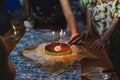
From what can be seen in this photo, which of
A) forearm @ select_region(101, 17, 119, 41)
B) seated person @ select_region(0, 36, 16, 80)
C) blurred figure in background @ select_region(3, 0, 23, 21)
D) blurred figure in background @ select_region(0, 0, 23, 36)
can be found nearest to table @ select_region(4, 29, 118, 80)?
forearm @ select_region(101, 17, 119, 41)

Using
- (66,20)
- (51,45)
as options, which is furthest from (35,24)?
(51,45)

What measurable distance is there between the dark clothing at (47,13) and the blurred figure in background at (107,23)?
0.27 metres

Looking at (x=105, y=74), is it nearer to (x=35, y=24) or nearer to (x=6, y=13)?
(x=35, y=24)

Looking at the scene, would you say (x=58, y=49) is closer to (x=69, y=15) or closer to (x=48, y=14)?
(x=69, y=15)

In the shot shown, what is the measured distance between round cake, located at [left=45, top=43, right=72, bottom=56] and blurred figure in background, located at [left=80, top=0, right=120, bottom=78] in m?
0.44

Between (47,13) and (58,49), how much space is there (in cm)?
74

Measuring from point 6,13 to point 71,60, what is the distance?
2097mm

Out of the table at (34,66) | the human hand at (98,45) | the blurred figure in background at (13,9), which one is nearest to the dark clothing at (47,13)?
the table at (34,66)

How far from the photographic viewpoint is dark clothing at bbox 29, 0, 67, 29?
2.63 m

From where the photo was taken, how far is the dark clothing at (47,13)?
263 centimetres

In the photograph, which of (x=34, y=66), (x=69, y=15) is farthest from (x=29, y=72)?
(x=69, y=15)

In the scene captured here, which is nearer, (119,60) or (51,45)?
(51,45)

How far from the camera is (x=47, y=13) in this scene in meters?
2.66

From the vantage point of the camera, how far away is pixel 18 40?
2.31 m
